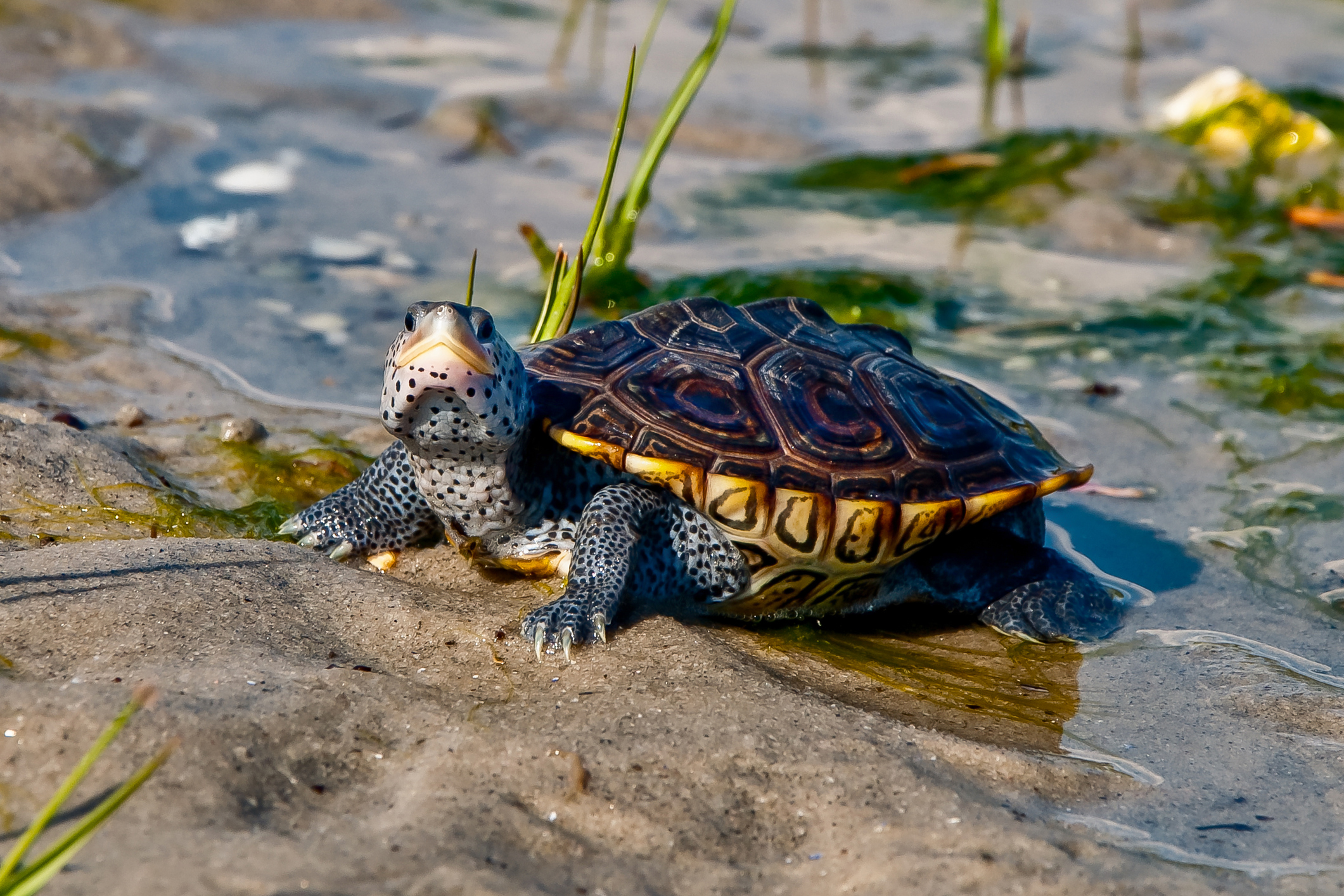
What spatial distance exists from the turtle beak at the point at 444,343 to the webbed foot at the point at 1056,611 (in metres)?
1.73

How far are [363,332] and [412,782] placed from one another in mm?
3151

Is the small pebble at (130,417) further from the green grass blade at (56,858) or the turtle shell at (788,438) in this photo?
the green grass blade at (56,858)

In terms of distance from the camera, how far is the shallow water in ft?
9.40


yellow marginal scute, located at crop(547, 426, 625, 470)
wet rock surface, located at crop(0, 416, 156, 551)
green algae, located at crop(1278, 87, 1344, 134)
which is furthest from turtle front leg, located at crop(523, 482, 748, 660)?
green algae, located at crop(1278, 87, 1344, 134)

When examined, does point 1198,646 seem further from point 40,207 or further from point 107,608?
point 40,207

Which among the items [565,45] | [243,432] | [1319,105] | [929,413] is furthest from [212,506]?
[1319,105]

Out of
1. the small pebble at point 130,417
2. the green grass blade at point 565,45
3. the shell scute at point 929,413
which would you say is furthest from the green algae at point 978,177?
the small pebble at point 130,417

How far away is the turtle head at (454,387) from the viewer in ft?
8.96

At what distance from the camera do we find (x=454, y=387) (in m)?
2.76

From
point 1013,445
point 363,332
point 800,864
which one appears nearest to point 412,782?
point 800,864

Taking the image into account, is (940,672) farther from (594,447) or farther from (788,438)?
(594,447)

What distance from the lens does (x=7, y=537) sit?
296cm

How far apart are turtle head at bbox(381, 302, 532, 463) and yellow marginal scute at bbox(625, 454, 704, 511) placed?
32 centimetres

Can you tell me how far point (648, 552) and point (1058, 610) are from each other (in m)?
1.19
